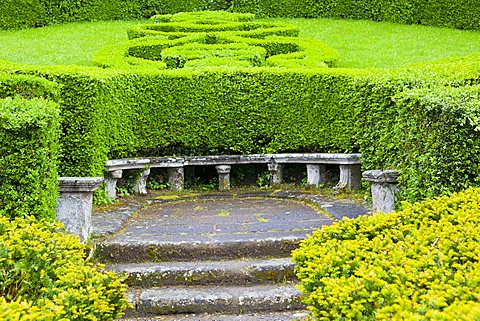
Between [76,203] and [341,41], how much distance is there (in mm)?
12849

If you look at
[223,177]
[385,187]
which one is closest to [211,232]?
[385,187]

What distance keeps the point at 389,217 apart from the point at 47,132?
300 cm

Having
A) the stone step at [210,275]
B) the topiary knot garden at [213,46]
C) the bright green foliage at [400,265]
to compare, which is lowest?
the stone step at [210,275]

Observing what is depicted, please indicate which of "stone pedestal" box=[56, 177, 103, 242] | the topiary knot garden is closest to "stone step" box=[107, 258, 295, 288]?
"stone pedestal" box=[56, 177, 103, 242]

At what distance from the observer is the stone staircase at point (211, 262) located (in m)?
5.46

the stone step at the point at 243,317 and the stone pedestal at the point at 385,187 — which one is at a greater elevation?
the stone pedestal at the point at 385,187

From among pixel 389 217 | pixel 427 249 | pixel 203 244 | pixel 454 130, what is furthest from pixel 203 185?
pixel 427 249

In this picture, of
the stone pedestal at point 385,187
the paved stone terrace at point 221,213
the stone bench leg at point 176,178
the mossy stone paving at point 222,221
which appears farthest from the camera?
the stone bench leg at point 176,178

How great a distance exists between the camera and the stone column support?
30.7 ft

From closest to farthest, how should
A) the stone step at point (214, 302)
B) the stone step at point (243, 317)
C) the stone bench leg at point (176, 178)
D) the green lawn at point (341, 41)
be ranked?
the stone step at point (243, 317) → the stone step at point (214, 302) → the stone bench leg at point (176, 178) → the green lawn at point (341, 41)

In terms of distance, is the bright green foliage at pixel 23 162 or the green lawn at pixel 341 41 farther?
the green lawn at pixel 341 41

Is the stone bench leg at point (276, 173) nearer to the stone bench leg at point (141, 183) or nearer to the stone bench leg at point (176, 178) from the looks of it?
the stone bench leg at point (176, 178)

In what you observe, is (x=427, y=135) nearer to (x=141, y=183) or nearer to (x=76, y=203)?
(x=76, y=203)

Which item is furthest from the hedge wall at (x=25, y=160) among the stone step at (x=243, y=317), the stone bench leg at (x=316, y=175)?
the stone bench leg at (x=316, y=175)
